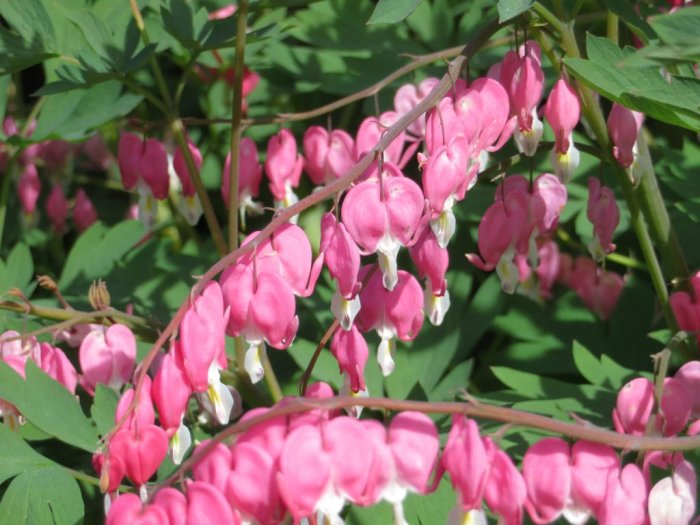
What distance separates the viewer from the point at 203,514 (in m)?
0.86

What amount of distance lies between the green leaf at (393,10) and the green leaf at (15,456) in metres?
0.61

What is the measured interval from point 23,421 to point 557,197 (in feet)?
2.32

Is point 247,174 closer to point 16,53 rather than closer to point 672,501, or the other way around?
point 16,53

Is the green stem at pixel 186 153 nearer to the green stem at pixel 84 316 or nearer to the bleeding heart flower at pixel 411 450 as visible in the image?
the green stem at pixel 84 316

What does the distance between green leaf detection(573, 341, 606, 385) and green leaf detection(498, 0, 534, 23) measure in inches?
→ 24.0

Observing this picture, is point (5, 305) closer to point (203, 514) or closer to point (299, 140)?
point (203, 514)

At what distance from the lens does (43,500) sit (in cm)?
115

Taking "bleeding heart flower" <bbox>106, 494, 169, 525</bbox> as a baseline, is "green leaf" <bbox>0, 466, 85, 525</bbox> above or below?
below

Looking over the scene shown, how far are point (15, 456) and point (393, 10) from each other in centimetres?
64

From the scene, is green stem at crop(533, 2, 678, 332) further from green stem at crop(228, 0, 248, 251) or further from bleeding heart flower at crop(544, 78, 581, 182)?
green stem at crop(228, 0, 248, 251)

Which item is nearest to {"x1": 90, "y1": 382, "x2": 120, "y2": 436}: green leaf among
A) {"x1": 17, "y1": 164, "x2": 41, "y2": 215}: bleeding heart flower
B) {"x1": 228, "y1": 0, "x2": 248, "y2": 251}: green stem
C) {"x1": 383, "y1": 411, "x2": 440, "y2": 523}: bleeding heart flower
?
{"x1": 228, "y1": 0, "x2": 248, "y2": 251}: green stem

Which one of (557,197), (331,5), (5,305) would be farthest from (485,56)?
(5,305)

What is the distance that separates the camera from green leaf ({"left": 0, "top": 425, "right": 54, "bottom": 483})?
1177mm

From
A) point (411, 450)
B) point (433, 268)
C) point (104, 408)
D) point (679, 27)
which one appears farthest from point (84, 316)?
point (679, 27)
